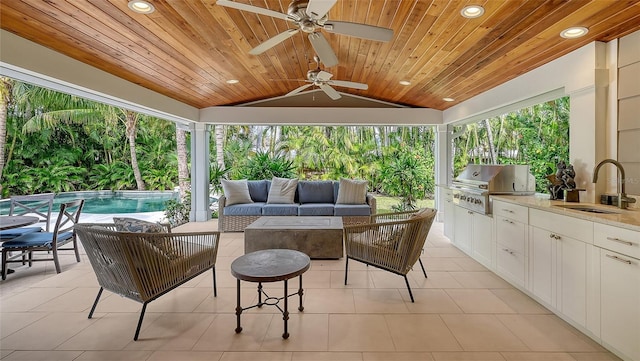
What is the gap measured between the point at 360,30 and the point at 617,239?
7.00 ft

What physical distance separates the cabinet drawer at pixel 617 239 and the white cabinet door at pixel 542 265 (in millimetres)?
407

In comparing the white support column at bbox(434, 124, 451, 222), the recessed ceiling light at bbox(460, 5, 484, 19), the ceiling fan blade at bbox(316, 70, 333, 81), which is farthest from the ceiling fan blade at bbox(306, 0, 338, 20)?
the white support column at bbox(434, 124, 451, 222)

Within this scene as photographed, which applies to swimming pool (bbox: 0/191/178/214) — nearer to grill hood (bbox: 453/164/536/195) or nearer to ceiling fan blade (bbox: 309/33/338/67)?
ceiling fan blade (bbox: 309/33/338/67)

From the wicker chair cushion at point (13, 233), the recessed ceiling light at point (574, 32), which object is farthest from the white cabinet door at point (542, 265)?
the wicker chair cushion at point (13, 233)

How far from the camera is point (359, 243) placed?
8.96 ft

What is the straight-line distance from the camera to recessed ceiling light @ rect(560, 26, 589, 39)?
227cm

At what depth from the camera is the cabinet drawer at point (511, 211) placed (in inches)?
101

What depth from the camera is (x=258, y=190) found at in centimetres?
553

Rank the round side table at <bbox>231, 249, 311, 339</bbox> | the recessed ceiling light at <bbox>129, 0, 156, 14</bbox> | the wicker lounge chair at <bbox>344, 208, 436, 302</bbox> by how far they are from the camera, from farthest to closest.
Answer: the wicker lounge chair at <bbox>344, 208, 436, 302</bbox>
the recessed ceiling light at <bbox>129, 0, 156, 14</bbox>
the round side table at <bbox>231, 249, 311, 339</bbox>

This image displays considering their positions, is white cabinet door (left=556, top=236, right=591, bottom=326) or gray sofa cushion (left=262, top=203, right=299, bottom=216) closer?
white cabinet door (left=556, top=236, right=591, bottom=326)

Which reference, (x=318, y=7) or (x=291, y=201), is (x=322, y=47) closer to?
(x=318, y=7)

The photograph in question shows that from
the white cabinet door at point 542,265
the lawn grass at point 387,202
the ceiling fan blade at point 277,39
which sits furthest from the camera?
the lawn grass at point 387,202

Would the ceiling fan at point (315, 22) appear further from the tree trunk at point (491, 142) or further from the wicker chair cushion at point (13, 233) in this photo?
the tree trunk at point (491, 142)

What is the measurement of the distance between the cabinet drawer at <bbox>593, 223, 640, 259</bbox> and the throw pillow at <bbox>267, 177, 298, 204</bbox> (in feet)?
13.8
